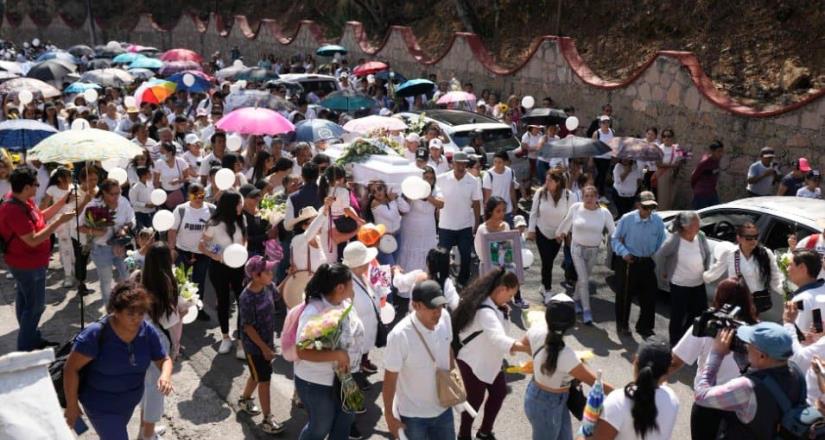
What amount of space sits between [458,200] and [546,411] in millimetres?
4666

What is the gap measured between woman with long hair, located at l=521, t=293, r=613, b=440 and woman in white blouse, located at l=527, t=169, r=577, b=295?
433 cm

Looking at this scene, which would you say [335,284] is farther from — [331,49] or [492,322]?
[331,49]

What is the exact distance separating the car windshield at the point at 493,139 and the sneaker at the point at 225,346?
7.27 meters

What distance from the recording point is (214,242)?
788 centimetres

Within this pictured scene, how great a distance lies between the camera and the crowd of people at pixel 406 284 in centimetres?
483

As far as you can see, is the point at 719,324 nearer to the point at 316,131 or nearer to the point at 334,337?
the point at 334,337

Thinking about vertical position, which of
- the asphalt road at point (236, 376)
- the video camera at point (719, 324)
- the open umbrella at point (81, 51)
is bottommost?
the open umbrella at point (81, 51)

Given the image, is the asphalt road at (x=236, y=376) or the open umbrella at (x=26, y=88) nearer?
the asphalt road at (x=236, y=376)

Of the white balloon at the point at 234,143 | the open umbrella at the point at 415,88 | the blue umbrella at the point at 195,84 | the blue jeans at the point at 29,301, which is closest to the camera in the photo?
the blue jeans at the point at 29,301

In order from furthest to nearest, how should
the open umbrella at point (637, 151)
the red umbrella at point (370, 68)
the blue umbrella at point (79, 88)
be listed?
1. the red umbrella at point (370, 68)
2. the blue umbrella at point (79, 88)
3. the open umbrella at point (637, 151)

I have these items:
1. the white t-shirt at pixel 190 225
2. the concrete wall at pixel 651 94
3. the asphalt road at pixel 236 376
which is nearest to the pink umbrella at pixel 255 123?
the asphalt road at pixel 236 376

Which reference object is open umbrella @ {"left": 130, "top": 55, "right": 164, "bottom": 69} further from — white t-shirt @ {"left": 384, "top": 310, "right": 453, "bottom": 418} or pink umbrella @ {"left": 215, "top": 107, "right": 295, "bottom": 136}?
white t-shirt @ {"left": 384, "top": 310, "right": 453, "bottom": 418}

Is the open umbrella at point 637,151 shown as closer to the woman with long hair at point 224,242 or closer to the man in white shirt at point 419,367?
the woman with long hair at point 224,242

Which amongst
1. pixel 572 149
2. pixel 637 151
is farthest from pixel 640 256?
pixel 637 151
